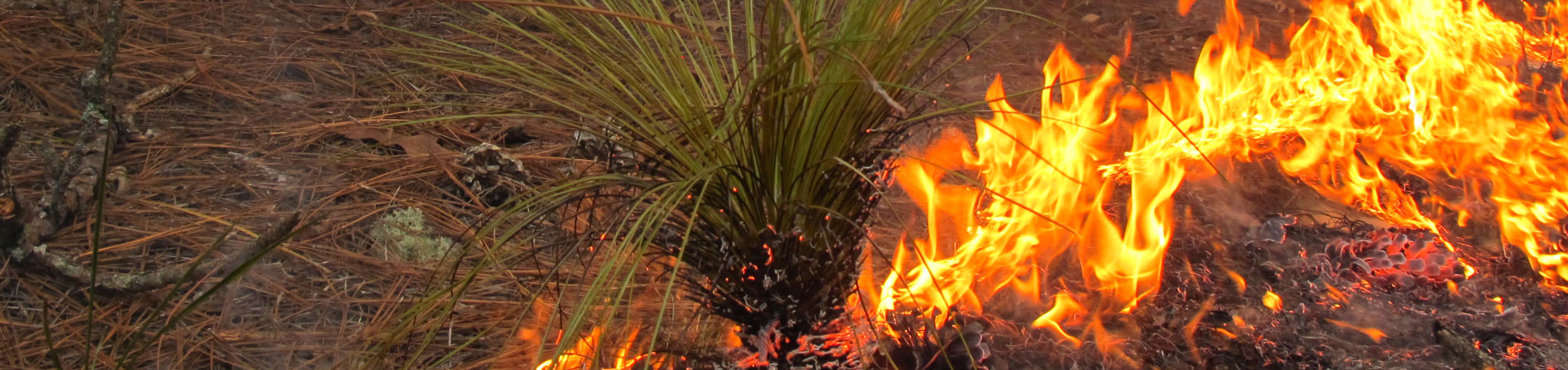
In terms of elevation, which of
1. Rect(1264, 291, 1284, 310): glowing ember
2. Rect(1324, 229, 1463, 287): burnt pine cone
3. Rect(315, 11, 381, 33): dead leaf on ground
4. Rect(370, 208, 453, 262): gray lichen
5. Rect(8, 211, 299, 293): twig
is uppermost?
Rect(315, 11, 381, 33): dead leaf on ground

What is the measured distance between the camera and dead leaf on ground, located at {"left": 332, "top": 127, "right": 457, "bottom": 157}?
118 inches

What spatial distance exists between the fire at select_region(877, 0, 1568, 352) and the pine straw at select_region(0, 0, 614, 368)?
1079 mm

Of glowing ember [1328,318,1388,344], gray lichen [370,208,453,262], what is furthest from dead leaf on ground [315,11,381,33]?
glowing ember [1328,318,1388,344]

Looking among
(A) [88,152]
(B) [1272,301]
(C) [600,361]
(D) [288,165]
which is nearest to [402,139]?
(D) [288,165]

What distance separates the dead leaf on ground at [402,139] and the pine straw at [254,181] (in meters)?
0.03

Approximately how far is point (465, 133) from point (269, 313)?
887mm

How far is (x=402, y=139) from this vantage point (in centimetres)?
302

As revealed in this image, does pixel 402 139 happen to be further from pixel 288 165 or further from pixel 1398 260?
pixel 1398 260

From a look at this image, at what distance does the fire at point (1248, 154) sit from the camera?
8.18 feet

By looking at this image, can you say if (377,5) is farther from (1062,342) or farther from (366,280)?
(1062,342)

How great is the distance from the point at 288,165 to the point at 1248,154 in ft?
8.44

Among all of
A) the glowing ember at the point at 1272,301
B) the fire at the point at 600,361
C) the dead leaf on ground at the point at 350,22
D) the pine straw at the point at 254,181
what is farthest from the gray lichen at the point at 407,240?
the glowing ember at the point at 1272,301

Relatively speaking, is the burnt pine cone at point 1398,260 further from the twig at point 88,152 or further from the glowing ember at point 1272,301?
the twig at point 88,152

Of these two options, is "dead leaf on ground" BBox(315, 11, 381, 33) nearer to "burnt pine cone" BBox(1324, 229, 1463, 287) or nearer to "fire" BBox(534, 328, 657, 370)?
"fire" BBox(534, 328, 657, 370)
